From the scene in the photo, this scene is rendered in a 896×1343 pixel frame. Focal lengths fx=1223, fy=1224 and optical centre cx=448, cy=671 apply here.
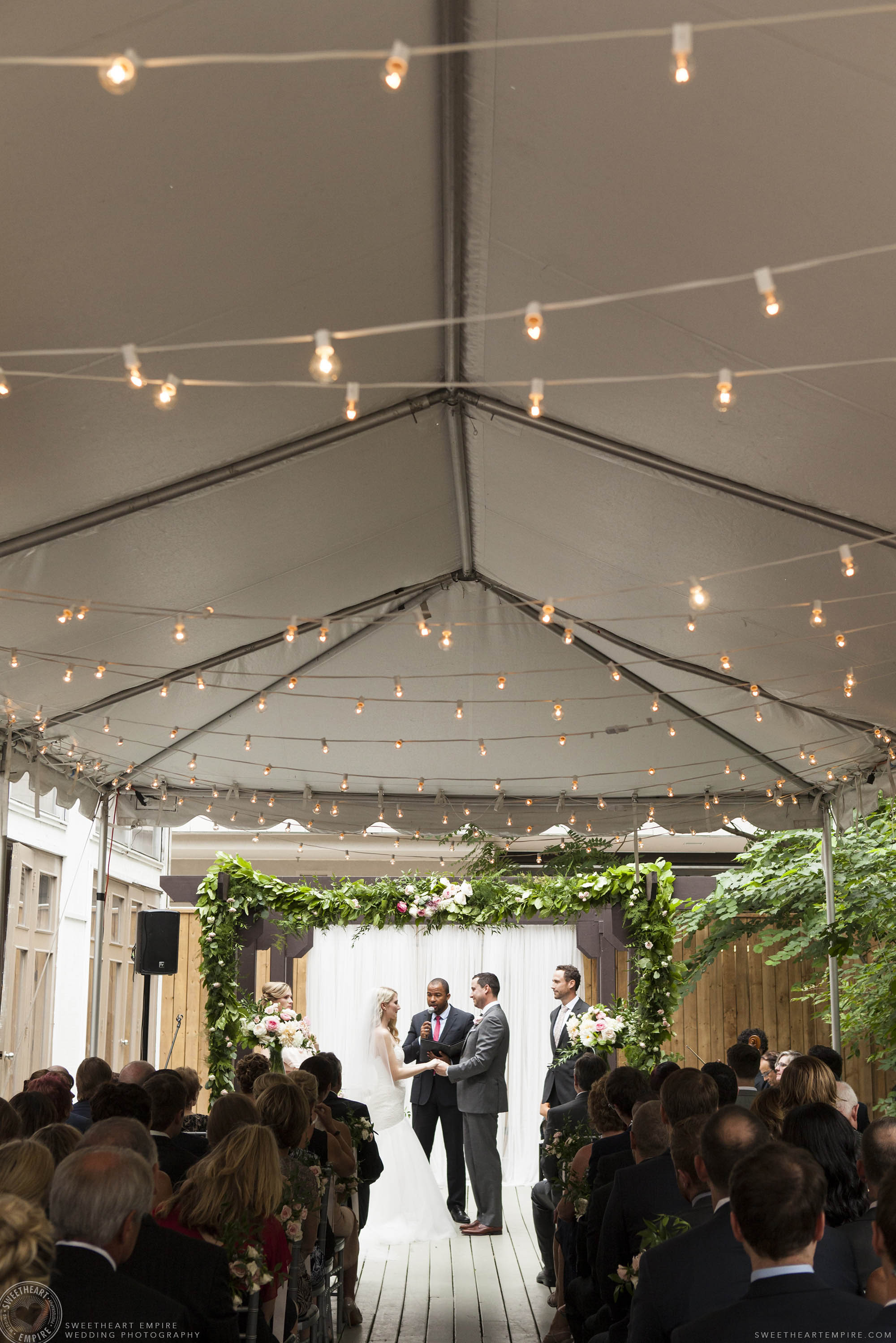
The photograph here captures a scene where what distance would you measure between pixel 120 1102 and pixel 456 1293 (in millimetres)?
2948

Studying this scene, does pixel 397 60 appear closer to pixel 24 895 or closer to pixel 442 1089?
pixel 442 1089

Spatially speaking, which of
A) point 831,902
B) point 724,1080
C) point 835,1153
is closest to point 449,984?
point 831,902

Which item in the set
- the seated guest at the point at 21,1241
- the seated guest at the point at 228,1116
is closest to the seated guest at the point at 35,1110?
the seated guest at the point at 228,1116

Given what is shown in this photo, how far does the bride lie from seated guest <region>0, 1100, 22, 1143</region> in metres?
4.20

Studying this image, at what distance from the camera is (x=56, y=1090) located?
5.09 m

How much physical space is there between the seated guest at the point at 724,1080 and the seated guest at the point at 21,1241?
363cm

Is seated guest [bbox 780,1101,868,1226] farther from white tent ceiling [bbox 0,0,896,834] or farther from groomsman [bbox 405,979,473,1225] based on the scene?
groomsman [bbox 405,979,473,1225]

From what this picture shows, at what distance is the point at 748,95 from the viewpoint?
285 cm

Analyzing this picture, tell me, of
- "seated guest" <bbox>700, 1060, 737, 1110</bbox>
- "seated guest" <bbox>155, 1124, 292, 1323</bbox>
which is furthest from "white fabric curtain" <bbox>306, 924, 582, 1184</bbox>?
"seated guest" <bbox>155, 1124, 292, 1323</bbox>

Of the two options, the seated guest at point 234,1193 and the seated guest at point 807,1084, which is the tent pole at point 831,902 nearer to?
the seated guest at point 807,1084

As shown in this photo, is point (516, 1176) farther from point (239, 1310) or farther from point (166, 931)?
point (239, 1310)

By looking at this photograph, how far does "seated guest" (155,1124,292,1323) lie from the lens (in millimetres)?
3189

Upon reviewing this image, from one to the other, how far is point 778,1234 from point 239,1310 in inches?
67.5

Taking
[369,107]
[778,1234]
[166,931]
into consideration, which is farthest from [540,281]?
[166,931]
